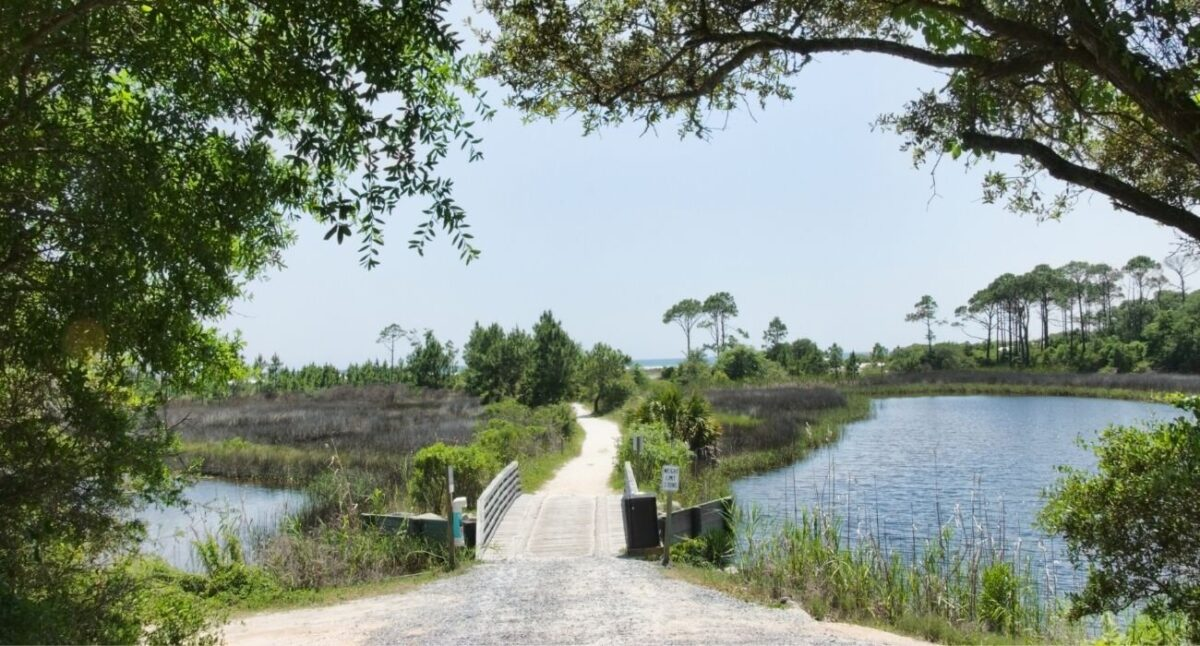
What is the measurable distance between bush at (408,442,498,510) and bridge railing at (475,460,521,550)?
0.66 metres

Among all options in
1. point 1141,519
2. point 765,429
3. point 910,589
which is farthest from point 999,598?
point 765,429

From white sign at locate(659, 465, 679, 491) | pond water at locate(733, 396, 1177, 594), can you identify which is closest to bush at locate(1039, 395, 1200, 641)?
pond water at locate(733, 396, 1177, 594)

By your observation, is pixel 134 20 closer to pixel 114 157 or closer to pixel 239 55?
pixel 239 55

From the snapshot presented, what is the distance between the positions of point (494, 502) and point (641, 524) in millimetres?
2943

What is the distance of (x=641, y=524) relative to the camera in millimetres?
11008

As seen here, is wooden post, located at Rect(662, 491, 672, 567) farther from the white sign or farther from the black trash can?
the black trash can

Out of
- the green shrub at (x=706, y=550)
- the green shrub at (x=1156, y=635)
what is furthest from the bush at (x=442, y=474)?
the green shrub at (x=1156, y=635)

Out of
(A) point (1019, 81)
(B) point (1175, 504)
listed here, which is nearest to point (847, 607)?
(B) point (1175, 504)

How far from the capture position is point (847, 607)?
815 centimetres

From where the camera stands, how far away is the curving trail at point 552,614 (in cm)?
645

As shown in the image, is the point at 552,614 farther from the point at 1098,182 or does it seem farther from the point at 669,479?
the point at 1098,182

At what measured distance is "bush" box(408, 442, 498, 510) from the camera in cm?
1425

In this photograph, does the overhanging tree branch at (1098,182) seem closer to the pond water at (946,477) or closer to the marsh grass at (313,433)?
the pond water at (946,477)

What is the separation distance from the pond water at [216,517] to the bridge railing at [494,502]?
3.51 metres
